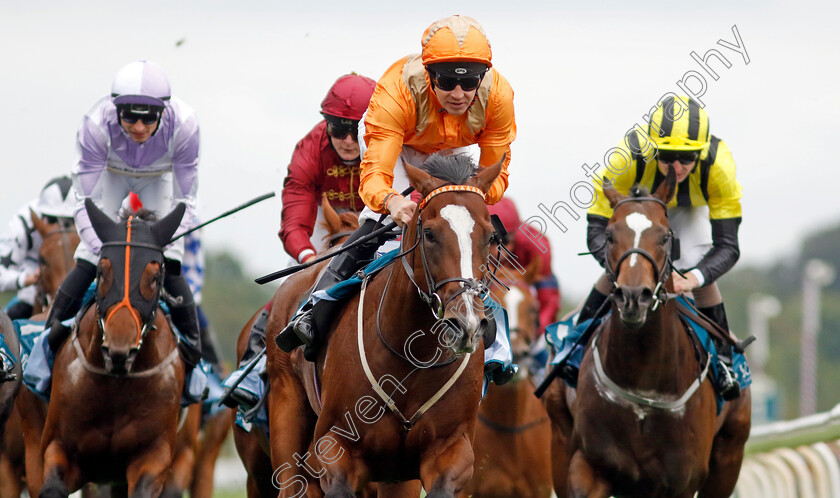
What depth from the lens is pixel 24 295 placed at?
11.3 metres

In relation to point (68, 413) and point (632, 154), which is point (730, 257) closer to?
point (632, 154)

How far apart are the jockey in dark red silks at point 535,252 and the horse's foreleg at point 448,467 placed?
4475 millimetres

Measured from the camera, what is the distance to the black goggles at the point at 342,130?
7734 mm

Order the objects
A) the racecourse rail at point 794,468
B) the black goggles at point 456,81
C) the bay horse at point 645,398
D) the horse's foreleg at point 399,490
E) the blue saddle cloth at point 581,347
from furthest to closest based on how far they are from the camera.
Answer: the racecourse rail at point 794,468 → the blue saddle cloth at point 581,347 → the bay horse at point 645,398 → the horse's foreleg at point 399,490 → the black goggles at point 456,81

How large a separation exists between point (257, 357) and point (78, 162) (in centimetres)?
201

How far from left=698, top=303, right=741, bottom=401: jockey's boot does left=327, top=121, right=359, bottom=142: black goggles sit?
8.18ft

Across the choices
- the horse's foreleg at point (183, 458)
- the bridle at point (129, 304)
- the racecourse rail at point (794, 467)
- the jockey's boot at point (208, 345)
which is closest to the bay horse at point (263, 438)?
the horse's foreleg at point (183, 458)

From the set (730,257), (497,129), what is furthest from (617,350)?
(497,129)

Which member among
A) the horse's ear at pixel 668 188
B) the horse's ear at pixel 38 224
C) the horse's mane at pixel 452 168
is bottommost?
the horse's ear at pixel 38 224

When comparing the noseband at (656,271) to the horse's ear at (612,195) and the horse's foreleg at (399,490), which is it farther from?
the horse's foreleg at (399,490)

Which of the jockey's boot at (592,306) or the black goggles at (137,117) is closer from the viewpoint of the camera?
the black goggles at (137,117)

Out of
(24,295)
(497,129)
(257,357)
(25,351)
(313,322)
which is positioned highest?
(497,129)

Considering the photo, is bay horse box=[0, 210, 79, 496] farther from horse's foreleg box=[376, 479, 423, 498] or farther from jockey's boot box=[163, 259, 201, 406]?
horse's foreleg box=[376, 479, 423, 498]

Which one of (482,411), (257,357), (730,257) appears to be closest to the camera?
(257,357)
